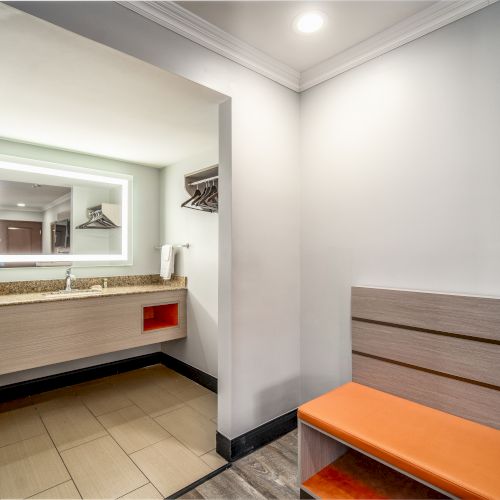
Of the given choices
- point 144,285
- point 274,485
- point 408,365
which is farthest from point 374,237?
point 144,285

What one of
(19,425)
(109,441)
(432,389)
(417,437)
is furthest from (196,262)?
(417,437)

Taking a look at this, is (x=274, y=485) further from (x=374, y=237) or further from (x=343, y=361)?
(x=374, y=237)

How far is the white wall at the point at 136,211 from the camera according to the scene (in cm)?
306

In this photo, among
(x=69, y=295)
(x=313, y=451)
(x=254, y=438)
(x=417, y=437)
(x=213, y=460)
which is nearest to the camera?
(x=417, y=437)

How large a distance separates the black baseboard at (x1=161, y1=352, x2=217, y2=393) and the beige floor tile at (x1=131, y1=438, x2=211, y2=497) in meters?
0.88

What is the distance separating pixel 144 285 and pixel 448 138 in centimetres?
310

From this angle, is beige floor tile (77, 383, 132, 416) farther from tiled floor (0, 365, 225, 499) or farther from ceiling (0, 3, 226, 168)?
ceiling (0, 3, 226, 168)

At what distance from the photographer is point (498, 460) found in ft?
4.04

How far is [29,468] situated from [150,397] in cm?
105

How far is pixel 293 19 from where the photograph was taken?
176 cm

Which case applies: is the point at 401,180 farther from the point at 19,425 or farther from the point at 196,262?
the point at 19,425

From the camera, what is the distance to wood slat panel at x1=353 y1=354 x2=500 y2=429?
152cm

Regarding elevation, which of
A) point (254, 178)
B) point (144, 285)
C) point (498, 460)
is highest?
point (254, 178)

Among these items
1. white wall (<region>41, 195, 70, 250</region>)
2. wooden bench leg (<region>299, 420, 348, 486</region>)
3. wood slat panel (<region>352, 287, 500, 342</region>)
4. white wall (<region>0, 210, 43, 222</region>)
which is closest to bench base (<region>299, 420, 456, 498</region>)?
wooden bench leg (<region>299, 420, 348, 486</region>)
